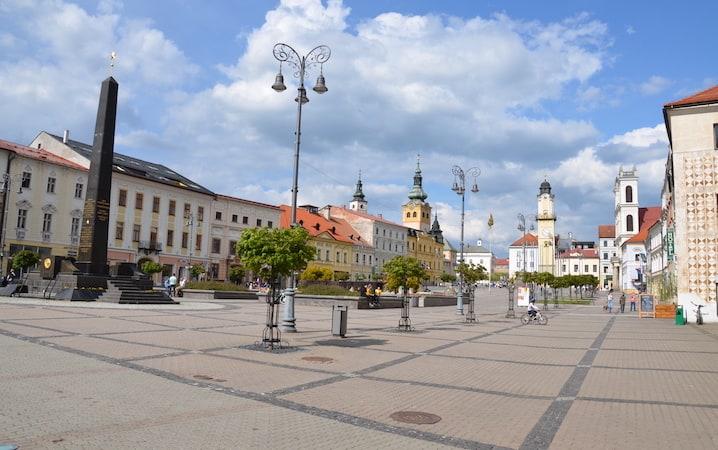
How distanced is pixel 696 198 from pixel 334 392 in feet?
92.8

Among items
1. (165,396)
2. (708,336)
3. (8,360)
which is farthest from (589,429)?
(708,336)

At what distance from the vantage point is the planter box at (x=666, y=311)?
105 feet

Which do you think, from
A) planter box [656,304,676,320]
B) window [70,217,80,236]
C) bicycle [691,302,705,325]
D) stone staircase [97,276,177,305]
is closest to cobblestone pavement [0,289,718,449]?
stone staircase [97,276,177,305]

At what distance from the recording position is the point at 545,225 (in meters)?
125

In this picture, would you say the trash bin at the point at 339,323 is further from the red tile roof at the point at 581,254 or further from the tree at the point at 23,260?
the red tile roof at the point at 581,254

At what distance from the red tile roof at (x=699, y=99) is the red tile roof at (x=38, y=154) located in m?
47.0

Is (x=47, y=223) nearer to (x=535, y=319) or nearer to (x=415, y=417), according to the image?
(x=535, y=319)

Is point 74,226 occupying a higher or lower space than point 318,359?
higher

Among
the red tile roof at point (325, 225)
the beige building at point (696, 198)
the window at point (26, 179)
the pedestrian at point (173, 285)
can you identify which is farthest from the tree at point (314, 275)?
the beige building at point (696, 198)

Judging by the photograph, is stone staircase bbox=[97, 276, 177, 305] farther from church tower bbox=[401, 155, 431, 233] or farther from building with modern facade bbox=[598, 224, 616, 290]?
building with modern facade bbox=[598, 224, 616, 290]

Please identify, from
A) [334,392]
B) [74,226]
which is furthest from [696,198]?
[74,226]

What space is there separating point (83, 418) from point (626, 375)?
959cm

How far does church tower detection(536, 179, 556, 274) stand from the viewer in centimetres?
12319

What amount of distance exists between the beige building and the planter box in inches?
133
